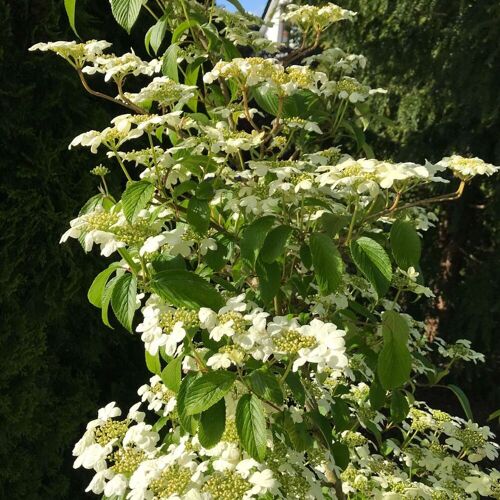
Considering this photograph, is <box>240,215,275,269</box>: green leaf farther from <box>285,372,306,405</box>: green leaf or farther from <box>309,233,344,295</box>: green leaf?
<box>285,372,306,405</box>: green leaf

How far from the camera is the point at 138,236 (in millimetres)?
1012

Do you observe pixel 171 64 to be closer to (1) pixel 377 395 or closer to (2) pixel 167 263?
(2) pixel 167 263

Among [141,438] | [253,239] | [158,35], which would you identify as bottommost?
[141,438]

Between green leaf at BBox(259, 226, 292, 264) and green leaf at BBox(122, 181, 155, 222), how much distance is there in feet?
0.75

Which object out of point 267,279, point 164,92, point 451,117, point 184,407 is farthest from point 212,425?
point 451,117

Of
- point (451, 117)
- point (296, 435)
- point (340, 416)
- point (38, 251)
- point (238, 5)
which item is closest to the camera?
point (296, 435)

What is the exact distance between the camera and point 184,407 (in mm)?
942

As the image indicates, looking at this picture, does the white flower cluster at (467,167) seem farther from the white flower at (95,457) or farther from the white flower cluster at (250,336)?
the white flower at (95,457)

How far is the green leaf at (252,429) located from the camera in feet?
2.98

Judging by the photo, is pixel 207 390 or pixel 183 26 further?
pixel 183 26

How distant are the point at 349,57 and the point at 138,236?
0.86 meters

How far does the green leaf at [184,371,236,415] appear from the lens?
2.96ft

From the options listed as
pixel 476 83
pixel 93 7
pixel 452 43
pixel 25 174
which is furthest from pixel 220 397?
pixel 452 43

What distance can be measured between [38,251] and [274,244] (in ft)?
4.48
